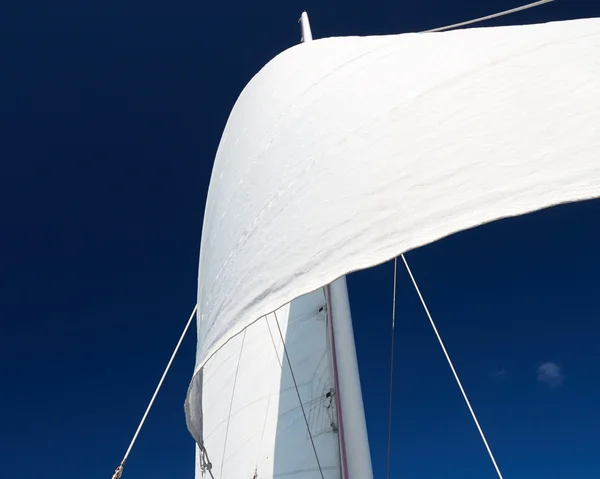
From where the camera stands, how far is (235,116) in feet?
11.4

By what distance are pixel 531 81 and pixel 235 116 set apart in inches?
89.7

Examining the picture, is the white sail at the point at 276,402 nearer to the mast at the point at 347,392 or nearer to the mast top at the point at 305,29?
the mast at the point at 347,392

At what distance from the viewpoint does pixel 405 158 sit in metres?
1.59

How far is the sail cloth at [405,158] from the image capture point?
4.54ft

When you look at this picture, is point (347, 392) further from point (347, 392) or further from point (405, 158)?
point (405, 158)

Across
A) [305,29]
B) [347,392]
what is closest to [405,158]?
[347,392]

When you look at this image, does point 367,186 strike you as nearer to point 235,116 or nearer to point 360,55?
point 360,55

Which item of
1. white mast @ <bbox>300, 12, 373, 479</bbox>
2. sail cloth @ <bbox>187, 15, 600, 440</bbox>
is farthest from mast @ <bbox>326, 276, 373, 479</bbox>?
sail cloth @ <bbox>187, 15, 600, 440</bbox>

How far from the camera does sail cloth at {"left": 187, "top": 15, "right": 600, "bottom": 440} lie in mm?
1384

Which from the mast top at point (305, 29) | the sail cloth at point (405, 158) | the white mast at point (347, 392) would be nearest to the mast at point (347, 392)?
the white mast at point (347, 392)

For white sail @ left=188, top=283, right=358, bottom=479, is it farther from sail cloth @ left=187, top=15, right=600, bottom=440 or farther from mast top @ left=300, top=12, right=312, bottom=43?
mast top @ left=300, top=12, right=312, bottom=43

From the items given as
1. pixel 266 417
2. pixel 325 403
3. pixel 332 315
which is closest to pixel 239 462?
pixel 266 417

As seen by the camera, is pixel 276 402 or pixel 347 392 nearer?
pixel 347 392

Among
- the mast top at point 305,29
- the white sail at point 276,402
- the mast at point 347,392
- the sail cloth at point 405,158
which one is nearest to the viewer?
the sail cloth at point 405,158
